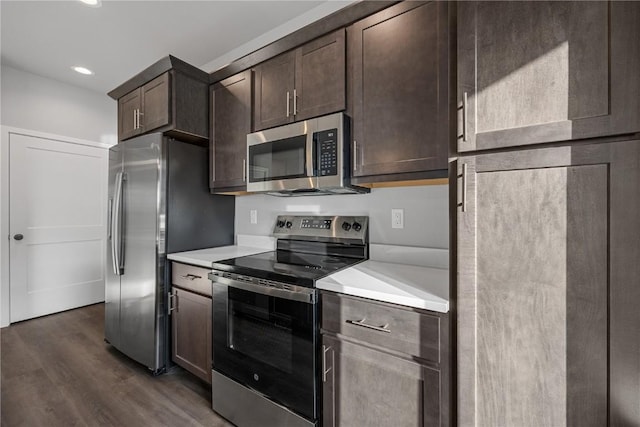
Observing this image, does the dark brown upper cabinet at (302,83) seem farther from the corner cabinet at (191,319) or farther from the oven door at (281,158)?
the corner cabinet at (191,319)

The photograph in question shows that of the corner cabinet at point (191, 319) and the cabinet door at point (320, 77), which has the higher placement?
the cabinet door at point (320, 77)

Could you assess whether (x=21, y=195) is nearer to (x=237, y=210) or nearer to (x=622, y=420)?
(x=237, y=210)

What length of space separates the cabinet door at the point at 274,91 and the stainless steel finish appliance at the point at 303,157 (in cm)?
9

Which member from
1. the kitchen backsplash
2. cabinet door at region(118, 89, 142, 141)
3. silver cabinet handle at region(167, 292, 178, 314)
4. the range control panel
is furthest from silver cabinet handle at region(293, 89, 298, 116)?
silver cabinet handle at region(167, 292, 178, 314)

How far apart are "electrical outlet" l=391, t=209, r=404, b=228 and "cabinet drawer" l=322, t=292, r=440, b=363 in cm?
68

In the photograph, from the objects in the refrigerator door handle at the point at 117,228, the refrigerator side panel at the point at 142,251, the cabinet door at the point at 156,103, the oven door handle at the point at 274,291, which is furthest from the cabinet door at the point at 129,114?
the oven door handle at the point at 274,291

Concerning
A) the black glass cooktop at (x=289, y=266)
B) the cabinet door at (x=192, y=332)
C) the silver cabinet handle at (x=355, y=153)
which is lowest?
the cabinet door at (x=192, y=332)

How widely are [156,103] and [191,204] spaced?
83cm

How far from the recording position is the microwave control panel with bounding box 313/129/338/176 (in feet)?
5.32

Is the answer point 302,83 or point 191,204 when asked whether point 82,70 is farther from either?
point 302,83

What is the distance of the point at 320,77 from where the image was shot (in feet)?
5.60

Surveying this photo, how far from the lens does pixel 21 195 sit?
3129 millimetres

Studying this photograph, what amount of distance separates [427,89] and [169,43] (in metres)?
2.46

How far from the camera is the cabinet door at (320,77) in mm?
1633
